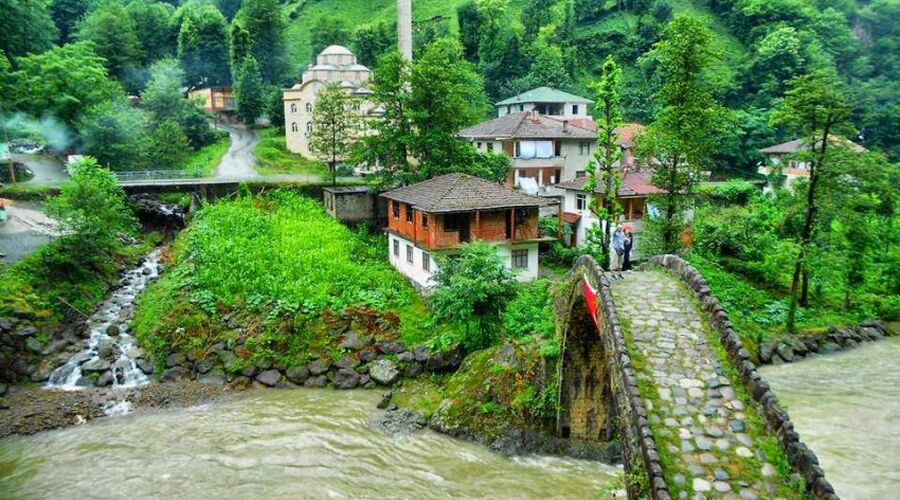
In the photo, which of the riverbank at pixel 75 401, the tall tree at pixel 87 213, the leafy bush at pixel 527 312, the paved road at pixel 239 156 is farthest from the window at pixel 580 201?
the tall tree at pixel 87 213

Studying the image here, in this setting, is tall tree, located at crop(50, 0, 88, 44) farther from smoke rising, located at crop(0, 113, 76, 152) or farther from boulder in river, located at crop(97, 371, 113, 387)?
boulder in river, located at crop(97, 371, 113, 387)

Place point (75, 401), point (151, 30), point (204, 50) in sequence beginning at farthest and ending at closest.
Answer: point (151, 30) < point (204, 50) < point (75, 401)

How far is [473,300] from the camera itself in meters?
24.5

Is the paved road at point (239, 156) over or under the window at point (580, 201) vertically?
over

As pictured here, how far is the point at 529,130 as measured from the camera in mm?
46625

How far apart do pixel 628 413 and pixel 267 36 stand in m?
79.8

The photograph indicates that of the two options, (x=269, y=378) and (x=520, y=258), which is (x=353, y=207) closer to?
(x=520, y=258)

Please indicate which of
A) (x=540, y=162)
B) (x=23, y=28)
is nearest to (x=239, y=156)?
(x=23, y=28)

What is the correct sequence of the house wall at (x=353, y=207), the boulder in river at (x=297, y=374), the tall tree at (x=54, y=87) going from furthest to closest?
the tall tree at (x=54, y=87), the house wall at (x=353, y=207), the boulder in river at (x=297, y=374)

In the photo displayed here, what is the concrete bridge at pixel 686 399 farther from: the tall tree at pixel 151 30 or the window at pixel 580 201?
the tall tree at pixel 151 30

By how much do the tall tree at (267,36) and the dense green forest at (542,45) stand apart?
16 centimetres

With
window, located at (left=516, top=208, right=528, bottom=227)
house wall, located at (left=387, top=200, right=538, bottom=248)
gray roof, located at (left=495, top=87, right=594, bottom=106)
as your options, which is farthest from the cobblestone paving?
gray roof, located at (left=495, top=87, right=594, bottom=106)

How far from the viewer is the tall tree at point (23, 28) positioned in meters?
53.3

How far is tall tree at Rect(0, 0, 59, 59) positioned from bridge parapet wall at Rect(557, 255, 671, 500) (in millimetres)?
58703
